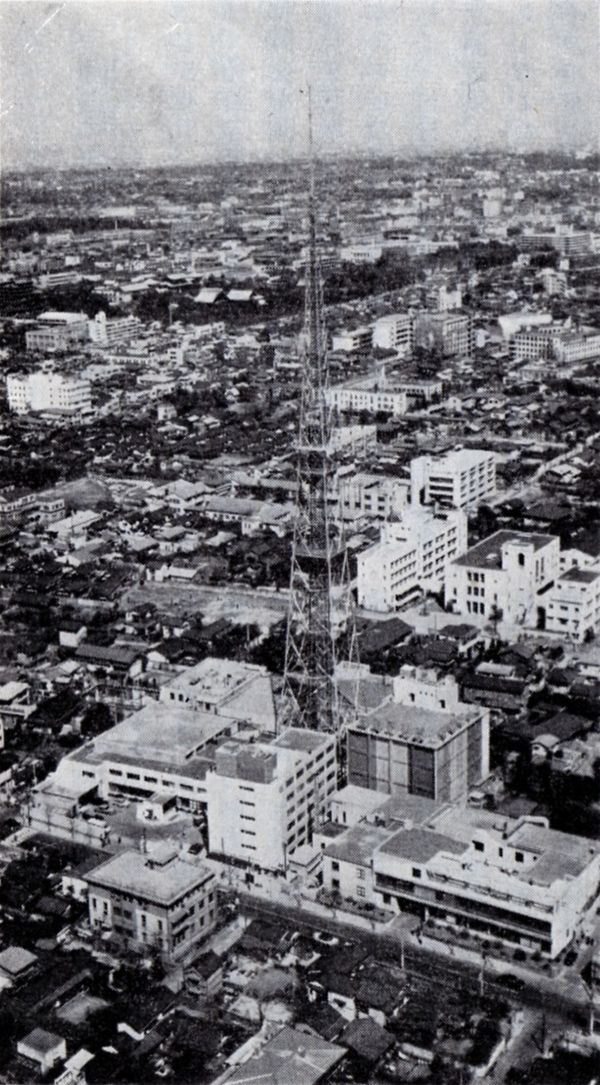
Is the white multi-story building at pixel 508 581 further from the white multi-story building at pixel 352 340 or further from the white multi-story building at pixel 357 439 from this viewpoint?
the white multi-story building at pixel 352 340

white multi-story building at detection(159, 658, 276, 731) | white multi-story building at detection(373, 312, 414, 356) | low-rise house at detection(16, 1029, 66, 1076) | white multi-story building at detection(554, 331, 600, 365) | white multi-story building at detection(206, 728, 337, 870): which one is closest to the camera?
low-rise house at detection(16, 1029, 66, 1076)

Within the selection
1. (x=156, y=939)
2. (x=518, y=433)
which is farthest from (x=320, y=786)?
(x=518, y=433)

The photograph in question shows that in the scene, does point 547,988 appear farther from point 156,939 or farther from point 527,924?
point 156,939

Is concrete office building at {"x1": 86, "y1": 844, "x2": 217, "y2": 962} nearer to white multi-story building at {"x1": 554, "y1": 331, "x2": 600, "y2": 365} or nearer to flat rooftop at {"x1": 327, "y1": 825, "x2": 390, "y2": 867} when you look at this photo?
flat rooftop at {"x1": 327, "y1": 825, "x2": 390, "y2": 867}

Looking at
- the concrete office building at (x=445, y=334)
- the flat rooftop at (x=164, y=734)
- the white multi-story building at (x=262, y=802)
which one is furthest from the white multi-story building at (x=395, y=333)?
the white multi-story building at (x=262, y=802)

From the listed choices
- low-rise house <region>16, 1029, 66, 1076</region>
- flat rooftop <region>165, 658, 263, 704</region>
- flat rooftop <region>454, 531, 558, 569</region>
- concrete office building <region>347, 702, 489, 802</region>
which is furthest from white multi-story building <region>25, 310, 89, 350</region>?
low-rise house <region>16, 1029, 66, 1076</region>

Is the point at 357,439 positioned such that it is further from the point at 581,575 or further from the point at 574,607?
the point at 574,607

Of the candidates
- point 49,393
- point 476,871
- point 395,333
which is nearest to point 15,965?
point 476,871
